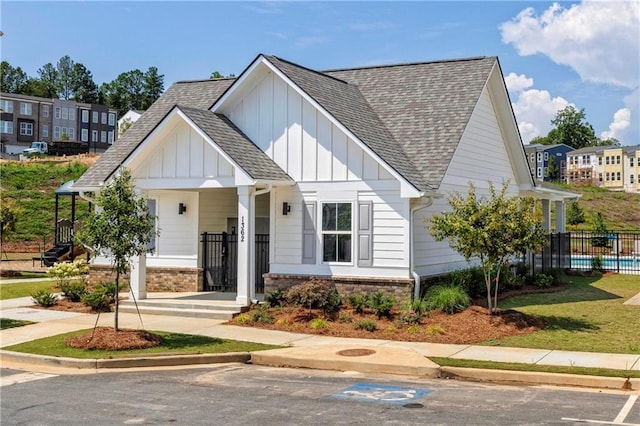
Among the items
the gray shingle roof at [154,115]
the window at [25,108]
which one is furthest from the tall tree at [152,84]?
the gray shingle roof at [154,115]

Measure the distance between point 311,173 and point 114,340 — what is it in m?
7.21

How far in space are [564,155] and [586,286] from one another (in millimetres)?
106036

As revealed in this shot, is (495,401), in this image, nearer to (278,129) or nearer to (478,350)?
(478,350)

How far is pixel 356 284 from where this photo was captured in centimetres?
1756

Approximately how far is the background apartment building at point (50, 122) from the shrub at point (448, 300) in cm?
8779

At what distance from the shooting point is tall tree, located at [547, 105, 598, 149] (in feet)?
477

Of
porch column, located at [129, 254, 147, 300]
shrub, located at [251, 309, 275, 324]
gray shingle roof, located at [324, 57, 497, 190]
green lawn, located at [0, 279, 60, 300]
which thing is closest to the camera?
shrub, located at [251, 309, 275, 324]

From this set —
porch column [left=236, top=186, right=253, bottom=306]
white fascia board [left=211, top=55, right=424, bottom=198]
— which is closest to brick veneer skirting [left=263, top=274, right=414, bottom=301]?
porch column [left=236, top=186, right=253, bottom=306]

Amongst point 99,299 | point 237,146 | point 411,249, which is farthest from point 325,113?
point 99,299

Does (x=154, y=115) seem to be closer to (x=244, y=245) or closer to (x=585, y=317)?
(x=244, y=245)

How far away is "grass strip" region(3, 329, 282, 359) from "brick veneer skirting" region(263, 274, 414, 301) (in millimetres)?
4121

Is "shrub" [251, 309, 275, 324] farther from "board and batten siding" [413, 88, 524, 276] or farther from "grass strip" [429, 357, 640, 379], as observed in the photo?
"grass strip" [429, 357, 640, 379]

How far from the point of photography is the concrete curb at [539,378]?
10281 millimetres

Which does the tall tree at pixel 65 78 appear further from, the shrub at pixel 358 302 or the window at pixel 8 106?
the shrub at pixel 358 302
